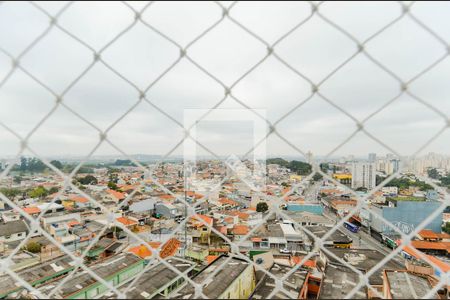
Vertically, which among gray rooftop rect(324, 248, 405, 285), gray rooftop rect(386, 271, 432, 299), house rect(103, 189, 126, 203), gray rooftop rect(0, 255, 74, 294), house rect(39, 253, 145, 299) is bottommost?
gray rooftop rect(324, 248, 405, 285)

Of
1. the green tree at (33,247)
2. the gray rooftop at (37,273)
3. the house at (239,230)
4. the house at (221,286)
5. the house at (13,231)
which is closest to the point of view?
the house at (221,286)

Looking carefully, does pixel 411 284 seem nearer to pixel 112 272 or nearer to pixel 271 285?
pixel 271 285

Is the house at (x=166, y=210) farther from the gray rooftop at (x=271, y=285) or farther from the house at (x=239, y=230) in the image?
the gray rooftop at (x=271, y=285)

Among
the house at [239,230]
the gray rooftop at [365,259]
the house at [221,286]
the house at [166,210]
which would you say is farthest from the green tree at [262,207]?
the house at [221,286]

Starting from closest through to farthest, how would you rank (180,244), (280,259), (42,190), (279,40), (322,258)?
(279,40) < (322,258) < (280,259) < (180,244) < (42,190)

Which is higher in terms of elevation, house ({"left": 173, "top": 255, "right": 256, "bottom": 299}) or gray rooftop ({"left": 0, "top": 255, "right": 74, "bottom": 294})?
house ({"left": 173, "top": 255, "right": 256, "bottom": 299})

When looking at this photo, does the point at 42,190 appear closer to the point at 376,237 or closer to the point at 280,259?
the point at 280,259

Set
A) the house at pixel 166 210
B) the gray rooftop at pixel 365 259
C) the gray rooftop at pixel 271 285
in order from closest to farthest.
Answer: the gray rooftop at pixel 271 285 < the gray rooftop at pixel 365 259 < the house at pixel 166 210

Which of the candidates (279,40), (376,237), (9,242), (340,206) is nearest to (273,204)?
(279,40)

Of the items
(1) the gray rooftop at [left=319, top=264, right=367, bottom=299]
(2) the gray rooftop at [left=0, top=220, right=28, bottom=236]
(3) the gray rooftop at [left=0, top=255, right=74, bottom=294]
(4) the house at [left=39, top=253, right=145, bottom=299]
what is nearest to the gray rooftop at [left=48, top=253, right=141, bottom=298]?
(4) the house at [left=39, top=253, right=145, bottom=299]

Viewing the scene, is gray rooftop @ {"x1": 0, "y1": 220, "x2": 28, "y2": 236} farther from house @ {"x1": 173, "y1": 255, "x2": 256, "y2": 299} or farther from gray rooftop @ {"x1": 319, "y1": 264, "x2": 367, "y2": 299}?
gray rooftop @ {"x1": 319, "y1": 264, "x2": 367, "y2": 299}

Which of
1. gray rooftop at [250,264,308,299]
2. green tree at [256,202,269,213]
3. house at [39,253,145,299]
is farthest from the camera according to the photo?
green tree at [256,202,269,213]
